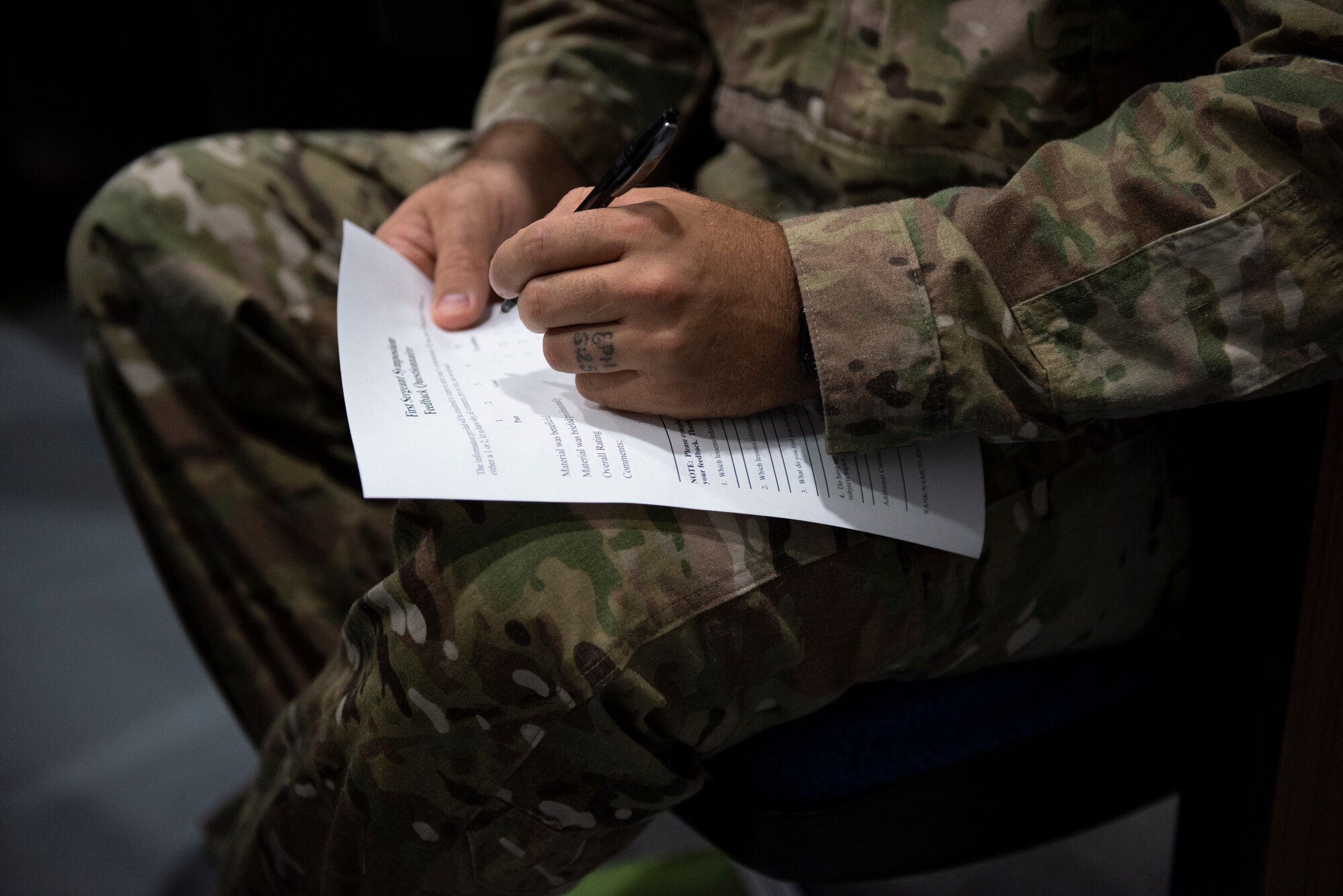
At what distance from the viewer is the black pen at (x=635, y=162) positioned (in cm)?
46

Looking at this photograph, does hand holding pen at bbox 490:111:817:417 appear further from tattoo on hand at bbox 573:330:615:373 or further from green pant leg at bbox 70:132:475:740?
green pant leg at bbox 70:132:475:740

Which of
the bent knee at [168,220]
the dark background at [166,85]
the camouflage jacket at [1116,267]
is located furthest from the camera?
the dark background at [166,85]

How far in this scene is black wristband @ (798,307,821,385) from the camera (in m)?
0.46

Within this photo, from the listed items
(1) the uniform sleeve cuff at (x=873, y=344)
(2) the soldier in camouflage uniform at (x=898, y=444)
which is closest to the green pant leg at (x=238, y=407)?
(2) the soldier in camouflage uniform at (x=898, y=444)

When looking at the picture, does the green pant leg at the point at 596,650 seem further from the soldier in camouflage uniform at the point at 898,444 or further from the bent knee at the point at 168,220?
the bent knee at the point at 168,220

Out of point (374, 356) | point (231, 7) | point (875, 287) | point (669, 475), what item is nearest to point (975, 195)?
point (875, 287)

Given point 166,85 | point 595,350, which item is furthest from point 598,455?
point 166,85

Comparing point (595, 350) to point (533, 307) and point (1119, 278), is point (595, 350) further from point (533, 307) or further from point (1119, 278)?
point (1119, 278)

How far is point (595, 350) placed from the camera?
1.50 ft

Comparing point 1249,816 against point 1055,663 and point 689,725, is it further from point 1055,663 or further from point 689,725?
point 689,725

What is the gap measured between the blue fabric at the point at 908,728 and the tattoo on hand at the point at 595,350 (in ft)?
0.75

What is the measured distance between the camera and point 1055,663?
Result: 1.89ft

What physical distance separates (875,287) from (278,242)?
511 mm

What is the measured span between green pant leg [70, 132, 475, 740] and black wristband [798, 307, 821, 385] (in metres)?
0.43
